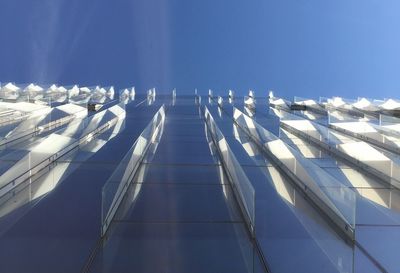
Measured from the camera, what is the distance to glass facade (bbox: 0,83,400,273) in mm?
5699

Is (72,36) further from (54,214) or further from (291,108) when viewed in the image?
(54,214)

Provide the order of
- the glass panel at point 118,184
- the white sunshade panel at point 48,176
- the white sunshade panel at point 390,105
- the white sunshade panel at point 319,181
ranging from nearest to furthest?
the glass panel at point 118,184
the white sunshade panel at point 319,181
the white sunshade panel at point 48,176
the white sunshade panel at point 390,105

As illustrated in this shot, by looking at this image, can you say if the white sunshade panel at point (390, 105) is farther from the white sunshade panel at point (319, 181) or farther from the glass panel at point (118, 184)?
the glass panel at point (118, 184)

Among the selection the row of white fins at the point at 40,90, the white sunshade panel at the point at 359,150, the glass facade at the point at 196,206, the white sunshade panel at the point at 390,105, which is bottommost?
the glass facade at the point at 196,206

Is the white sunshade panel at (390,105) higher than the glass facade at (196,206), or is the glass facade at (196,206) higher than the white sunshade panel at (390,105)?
the white sunshade panel at (390,105)

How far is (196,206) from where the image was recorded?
25.4 feet

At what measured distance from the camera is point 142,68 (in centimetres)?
4212

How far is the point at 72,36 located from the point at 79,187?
3452cm

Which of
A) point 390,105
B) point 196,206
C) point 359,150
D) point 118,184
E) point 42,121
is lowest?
point 196,206

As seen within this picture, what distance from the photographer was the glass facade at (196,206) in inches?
224

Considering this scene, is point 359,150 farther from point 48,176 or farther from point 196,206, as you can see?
point 48,176

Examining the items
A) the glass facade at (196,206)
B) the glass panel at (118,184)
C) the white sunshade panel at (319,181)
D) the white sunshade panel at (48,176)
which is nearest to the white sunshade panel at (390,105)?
the glass facade at (196,206)

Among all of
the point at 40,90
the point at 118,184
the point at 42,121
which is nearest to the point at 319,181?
the point at 118,184

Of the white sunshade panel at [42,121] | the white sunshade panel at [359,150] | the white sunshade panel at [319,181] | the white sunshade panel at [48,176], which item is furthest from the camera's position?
the white sunshade panel at [42,121]
